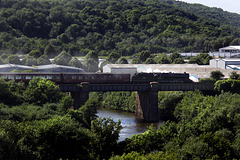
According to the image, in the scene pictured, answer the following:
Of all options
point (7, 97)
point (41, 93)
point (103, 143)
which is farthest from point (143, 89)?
point (103, 143)

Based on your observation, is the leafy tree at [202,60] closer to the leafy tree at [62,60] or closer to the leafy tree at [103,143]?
the leafy tree at [62,60]

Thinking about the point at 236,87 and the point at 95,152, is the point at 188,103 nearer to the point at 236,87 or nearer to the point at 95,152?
the point at 236,87

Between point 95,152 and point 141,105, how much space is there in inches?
2070

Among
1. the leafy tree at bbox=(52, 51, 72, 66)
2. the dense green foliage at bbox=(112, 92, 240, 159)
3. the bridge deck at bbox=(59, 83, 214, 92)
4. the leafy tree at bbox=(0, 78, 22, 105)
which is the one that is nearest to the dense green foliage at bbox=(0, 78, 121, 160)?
the dense green foliage at bbox=(112, 92, 240, 159)

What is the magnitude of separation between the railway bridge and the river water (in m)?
3.38

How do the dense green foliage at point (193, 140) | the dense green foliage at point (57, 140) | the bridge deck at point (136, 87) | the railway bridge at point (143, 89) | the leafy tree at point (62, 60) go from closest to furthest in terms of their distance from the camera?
the dense green foliage at point (57, 140) < the dense green foliage at point (193, 140) < the railway bridge at point (143, 89) < the bridge deck at point (136, 87) < the leafy tree at point (62, 60)

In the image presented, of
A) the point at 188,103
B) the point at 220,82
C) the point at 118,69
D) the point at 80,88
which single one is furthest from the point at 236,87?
the point at 80,88

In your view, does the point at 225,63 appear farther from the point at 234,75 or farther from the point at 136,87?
the point at 136,87

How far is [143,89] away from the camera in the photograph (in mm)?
93375

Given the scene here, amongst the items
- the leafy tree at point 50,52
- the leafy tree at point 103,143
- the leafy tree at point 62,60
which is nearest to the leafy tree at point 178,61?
the leafy tree at point 62,60

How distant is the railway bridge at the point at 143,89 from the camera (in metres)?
88.4

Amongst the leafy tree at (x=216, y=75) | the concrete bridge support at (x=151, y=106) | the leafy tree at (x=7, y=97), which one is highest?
the leafy tree at (x=216, y=75)

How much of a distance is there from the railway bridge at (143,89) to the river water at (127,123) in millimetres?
3384

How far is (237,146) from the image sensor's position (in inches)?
1905
